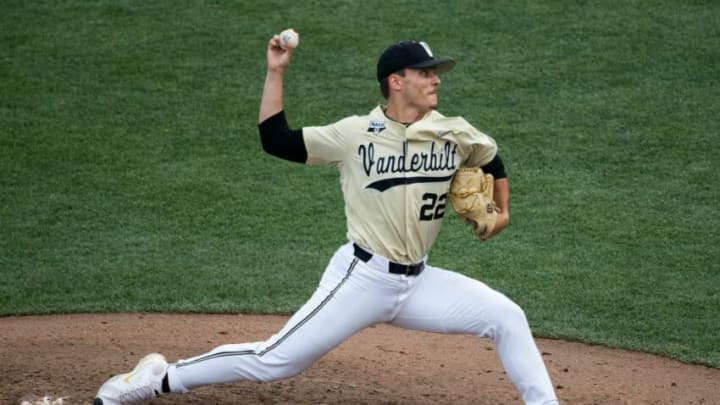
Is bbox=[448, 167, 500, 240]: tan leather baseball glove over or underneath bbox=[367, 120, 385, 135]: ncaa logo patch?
underneath

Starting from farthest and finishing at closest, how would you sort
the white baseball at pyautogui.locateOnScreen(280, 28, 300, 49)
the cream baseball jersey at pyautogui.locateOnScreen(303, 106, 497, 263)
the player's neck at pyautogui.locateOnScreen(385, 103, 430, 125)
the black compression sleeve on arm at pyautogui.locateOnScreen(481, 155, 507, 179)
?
the black compression sleeve on arm at pyautogui.locateOnScreen(481, 155, 507, 179) → the player's neck at pyautogui.locateOnScreen(385, 103, 430, 125) → the cream baseball jersey at pyautogui.locateOnScreen(303, 106, 497, 263) → the white baseball at pyautogui.locateOnScreen(280, 28, 300, 49)

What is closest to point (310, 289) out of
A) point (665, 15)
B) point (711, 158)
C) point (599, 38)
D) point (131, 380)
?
point (131, 380)

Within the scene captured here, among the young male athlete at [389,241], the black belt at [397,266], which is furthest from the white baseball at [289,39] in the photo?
the black belt at [397,266]

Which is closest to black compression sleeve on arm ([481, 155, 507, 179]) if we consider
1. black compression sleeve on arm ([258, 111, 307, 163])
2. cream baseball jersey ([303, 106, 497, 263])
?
cream baseball jersey ([303, 106, 497, 263])

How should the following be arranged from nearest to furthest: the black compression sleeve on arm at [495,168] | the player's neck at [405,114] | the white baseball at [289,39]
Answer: the white baseball at [289,39], the player's neck at [405,114], the black compression sleeve on arm at [495,168]

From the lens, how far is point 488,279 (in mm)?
7766

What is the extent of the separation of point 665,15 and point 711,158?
2554mm

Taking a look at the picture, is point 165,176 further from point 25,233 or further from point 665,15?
point 665,15

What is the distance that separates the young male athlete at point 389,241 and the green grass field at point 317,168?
6.67 ft

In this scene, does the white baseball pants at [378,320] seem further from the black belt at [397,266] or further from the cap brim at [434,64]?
the cap brim at [434,64]

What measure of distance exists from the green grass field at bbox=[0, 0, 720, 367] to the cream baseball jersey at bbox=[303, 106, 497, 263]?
2.20 meters

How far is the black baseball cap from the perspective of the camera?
5.10 metres

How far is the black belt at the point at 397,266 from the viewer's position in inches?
198

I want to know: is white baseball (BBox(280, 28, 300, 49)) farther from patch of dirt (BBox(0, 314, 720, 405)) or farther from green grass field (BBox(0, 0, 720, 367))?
green grass field (BBox(0, 0, 720, 367))
